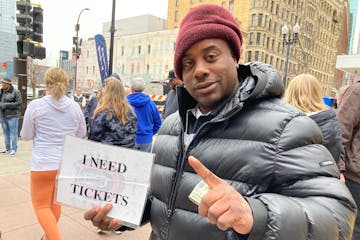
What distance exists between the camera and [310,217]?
96 cm

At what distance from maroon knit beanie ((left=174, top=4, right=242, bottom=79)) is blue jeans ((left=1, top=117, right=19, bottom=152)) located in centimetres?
724

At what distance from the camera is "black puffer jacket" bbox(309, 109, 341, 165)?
281 centimetres


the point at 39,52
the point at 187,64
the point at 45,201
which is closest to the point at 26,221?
the point at 45,201

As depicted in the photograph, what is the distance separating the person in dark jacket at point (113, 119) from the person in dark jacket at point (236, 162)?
7.37ft

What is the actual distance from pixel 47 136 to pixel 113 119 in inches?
31.7

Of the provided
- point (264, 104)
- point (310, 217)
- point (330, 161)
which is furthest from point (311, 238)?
point (264, 104)

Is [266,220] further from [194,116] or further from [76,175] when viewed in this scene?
[76,175]

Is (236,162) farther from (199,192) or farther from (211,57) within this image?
(211,57)

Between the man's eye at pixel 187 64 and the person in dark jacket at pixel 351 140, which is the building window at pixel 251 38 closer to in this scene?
the person in dark jacket at pixel 351 140

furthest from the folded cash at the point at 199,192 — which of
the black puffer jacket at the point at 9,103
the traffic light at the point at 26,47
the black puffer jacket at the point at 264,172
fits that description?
the traffic light at the point at 26,47

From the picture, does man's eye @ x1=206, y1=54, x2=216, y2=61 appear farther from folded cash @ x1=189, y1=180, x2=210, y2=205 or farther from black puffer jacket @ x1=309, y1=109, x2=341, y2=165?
black puffer jacket @ x1=309, y1=109, x2=341, y2=165

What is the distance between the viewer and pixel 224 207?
87 centimetres

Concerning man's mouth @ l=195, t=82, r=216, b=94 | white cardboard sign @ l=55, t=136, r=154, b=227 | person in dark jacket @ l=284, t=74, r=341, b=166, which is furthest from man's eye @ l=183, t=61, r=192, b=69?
person in dark jacket @ l=284, t=74, r=341, b=166

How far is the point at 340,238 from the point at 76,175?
117cm
